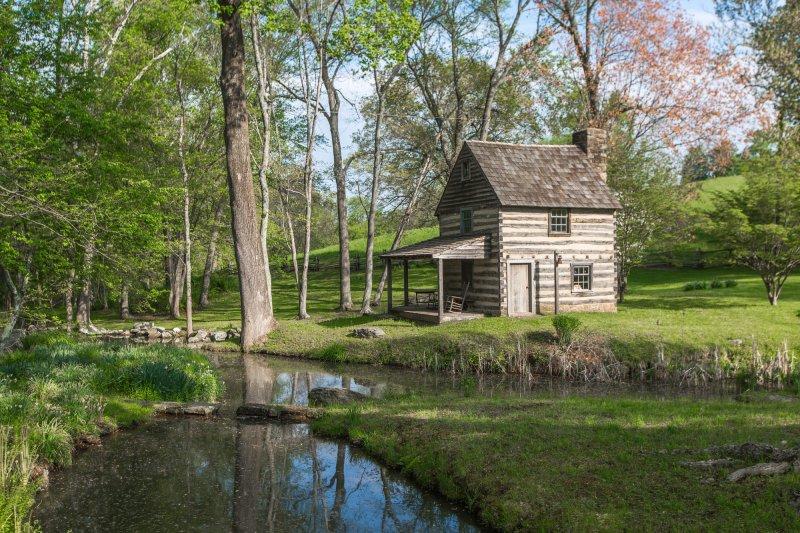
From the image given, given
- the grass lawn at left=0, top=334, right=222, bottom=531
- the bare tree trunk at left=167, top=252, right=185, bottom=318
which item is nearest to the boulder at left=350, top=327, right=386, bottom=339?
the grass lawn at left=0, top=334, right=222, bottom=531

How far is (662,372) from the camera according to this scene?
1783cm

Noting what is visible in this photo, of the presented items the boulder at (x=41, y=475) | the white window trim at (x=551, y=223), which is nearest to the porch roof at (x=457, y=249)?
the white window trim at (x=551, y=223)

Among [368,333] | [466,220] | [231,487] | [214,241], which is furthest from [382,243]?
[231,487]

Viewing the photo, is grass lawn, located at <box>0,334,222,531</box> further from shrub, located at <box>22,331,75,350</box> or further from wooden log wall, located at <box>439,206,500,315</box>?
wooden log wall, located at <box>439,206,500,315</box>

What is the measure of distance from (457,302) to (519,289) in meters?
3.43

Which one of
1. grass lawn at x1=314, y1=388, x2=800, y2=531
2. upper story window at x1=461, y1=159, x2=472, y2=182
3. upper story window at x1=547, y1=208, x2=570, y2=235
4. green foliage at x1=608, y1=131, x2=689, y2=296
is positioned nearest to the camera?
grass lawn at x1=314, y1=388, x2=800, y2=531

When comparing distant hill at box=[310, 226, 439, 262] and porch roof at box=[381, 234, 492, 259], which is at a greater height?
distant hill at box=[310, 226, 439, 262]

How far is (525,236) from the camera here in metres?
26.5

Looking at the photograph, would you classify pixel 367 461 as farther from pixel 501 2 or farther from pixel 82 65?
pixel 501 2

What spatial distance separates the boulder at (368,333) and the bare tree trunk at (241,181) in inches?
150

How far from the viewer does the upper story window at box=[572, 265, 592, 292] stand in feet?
90.6

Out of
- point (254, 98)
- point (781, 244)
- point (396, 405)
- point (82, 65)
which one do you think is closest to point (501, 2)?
point (254, 98)

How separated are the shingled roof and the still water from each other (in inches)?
656

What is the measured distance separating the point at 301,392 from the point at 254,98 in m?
21.6
